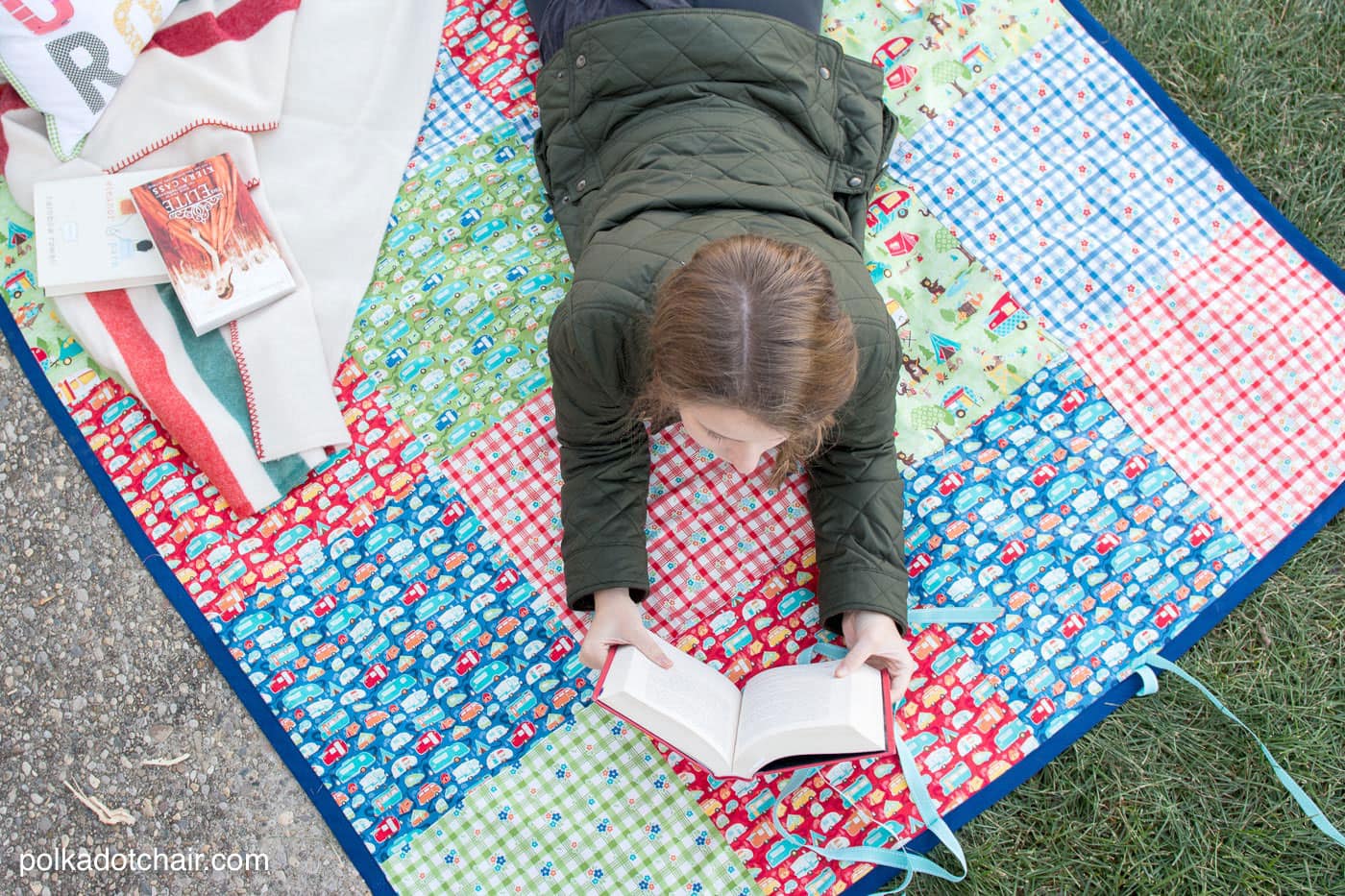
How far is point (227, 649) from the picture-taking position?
6.13 ft

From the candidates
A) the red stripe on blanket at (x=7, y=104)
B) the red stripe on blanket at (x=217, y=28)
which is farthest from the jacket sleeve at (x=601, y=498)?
the red stripe on blanket at (x=7, y=104)

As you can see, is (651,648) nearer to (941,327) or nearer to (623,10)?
(941,327)

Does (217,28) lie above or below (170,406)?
above

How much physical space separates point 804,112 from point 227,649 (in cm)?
139

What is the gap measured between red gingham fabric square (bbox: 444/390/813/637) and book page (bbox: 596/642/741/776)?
24 centimetres

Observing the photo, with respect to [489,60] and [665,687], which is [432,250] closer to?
[489,60]

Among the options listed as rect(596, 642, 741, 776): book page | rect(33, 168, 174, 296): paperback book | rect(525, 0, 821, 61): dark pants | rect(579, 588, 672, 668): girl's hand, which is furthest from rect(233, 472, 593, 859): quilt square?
rect(525, 0, 821, 61): dark pants

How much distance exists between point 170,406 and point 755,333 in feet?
4.05

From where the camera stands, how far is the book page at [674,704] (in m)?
1.54

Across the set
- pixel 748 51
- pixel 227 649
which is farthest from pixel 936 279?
pixel 227 649

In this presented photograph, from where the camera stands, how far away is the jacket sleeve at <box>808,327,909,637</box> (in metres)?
1.71

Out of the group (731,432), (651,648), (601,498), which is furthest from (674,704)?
(731,432)

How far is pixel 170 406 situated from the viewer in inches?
74.9

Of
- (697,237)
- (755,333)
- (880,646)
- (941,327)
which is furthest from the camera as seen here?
(941,327)
